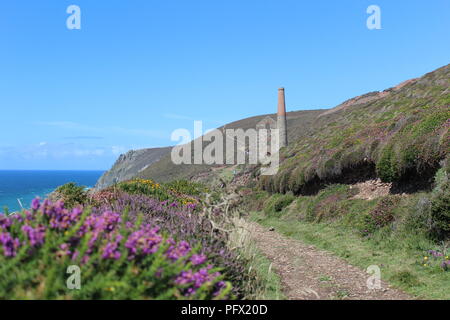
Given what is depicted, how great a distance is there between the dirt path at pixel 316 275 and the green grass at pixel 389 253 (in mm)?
334

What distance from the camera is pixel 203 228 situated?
266 inches

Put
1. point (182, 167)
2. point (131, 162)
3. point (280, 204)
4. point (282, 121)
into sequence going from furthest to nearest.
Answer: point (131, 162), point (182, 167), point (282, 121), point (280, 204)

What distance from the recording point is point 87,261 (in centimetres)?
321

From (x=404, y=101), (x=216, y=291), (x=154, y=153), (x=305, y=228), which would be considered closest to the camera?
(x=216, y=291)

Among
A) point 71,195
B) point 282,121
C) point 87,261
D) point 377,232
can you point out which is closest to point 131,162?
point 282,121

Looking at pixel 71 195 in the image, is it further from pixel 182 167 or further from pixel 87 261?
pixel 182 167

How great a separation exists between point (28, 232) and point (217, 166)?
58.5 meters

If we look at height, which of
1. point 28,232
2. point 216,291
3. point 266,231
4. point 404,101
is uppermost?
point 404,101

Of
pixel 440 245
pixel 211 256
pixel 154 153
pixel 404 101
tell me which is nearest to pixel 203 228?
pixel 211 256

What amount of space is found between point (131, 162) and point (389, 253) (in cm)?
13120

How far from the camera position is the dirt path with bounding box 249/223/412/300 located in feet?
21.8

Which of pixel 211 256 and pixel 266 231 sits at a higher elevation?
pixel 211 256

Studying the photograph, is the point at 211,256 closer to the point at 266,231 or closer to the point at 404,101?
the point at 266,231
